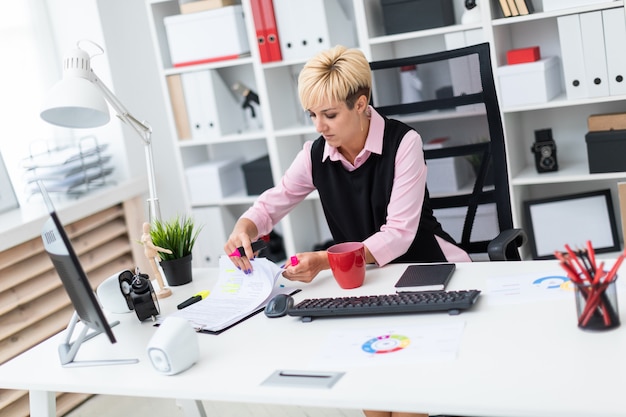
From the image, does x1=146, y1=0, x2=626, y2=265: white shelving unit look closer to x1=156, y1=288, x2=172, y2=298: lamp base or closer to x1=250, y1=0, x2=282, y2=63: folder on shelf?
x1=250, y1=0, x2=282, y2=63: folder on shelf

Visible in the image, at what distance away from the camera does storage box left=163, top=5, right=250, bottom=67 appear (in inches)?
145

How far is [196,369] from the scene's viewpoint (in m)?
1.57

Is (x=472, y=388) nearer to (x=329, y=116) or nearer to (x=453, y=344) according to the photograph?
(x=453, y=344)

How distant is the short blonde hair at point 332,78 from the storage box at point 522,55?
133cm

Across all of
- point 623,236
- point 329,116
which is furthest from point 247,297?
Result: point 623,236

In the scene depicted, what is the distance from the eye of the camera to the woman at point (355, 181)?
2.11 meters

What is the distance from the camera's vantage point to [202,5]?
12.3 ft

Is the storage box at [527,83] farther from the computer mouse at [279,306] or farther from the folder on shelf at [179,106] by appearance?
the computer mouse at [279,306]

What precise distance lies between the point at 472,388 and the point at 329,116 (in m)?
1.05

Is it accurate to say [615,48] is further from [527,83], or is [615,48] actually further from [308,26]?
[308,26]

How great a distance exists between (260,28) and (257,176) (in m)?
0.72

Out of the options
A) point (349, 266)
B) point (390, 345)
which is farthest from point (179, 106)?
point (390, 345)

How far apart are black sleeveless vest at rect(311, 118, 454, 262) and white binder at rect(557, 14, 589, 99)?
118 cm

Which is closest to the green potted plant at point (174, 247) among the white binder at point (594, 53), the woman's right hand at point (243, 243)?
the woman's right hand at point (243, 243)
